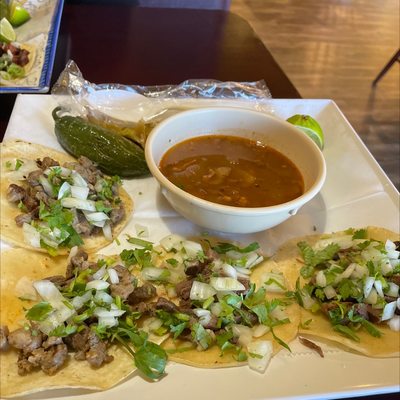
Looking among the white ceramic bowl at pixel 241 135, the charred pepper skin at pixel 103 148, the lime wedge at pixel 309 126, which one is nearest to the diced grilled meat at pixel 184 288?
the white ceramic bowl at pixel 241 135

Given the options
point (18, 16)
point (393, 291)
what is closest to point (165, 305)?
point (393, 291)

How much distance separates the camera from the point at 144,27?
3.69 metres

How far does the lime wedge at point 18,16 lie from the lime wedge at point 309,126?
219 centimetres

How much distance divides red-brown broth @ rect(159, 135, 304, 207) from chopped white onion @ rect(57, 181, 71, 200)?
0.42 meters

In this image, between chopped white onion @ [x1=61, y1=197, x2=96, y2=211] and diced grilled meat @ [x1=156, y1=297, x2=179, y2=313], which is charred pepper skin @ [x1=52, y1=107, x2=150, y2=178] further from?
diced grilled meat @ [x1=156, y1=297, x2=179, y2=313]

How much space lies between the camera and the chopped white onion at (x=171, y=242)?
1.96 metres

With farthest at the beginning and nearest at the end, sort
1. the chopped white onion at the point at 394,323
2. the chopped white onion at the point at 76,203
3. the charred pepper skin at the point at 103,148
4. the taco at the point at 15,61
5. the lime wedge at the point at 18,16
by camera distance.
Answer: the lime wedge at the point at 18,16 < the taco at the point at 15,61 < the charred pepper skin at the point at 103,148 < the chopped white onion at the point at 76,203 < the chopped white onion at the point at 394,323

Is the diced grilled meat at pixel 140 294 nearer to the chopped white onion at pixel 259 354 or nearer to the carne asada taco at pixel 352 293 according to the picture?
the chopped white onion at pixel 259 354

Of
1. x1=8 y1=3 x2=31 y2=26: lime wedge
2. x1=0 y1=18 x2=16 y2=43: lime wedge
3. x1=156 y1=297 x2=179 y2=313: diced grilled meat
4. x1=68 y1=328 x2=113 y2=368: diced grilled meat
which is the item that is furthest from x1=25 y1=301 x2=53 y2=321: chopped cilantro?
x1=8 y1=3 x2=31 y2=26: lime wedge

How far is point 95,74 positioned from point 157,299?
6.08ft

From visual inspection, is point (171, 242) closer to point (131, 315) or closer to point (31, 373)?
point (131, 315)

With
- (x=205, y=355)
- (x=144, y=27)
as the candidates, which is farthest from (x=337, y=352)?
(x=144, y=27)

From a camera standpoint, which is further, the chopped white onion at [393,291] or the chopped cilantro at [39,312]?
the chopped white onion at [393,291]

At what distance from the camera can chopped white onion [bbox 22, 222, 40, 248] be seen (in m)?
1.86
